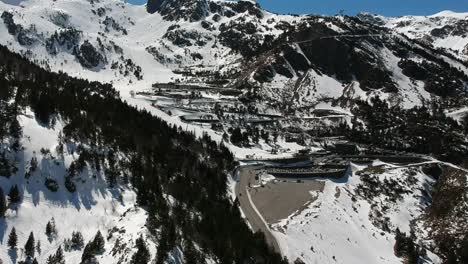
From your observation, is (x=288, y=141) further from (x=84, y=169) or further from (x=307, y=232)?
(x=84, y=169)

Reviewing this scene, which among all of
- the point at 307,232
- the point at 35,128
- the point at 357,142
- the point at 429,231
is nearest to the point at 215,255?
the point at 307,232

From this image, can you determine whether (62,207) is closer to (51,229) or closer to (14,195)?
(51,229)

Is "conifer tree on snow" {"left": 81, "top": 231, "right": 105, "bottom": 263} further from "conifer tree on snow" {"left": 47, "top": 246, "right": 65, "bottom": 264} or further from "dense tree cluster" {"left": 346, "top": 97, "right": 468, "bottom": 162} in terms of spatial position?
"dense tree cluster" {"left": 346, "top": 97, "right": 468, "bottom": 162}

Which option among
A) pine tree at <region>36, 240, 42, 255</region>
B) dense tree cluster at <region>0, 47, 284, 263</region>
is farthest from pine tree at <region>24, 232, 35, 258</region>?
dense tree cluster at <region>0, 47, 284, 263</region>

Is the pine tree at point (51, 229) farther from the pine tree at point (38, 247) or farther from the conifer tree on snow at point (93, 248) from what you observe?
the conifer tree on snow at point (93, 248)

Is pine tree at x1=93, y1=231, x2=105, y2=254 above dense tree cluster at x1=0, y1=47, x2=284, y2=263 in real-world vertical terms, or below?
below
